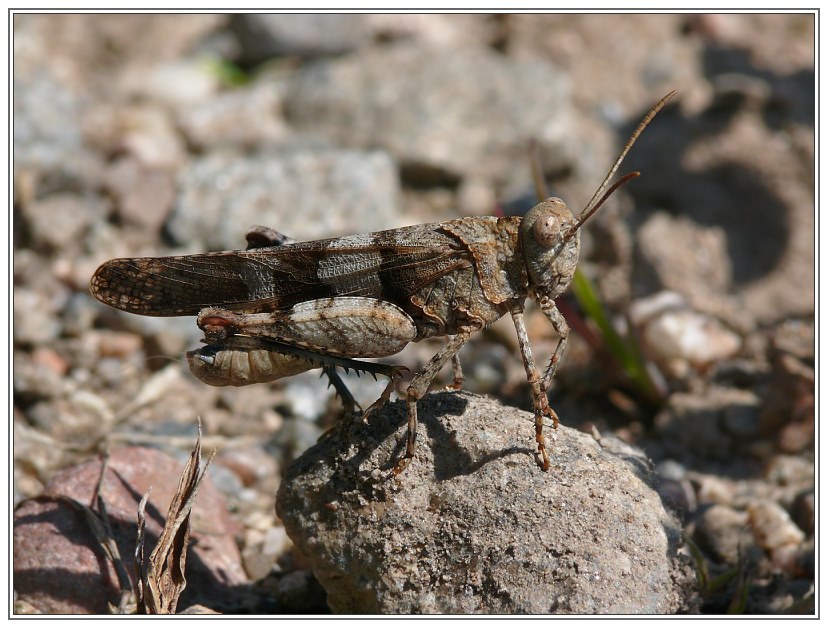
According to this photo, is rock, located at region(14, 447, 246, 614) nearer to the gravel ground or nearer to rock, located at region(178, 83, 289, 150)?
the gravel ground

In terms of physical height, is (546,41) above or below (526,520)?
above

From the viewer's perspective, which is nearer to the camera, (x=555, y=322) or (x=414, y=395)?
(x=414, y=395)

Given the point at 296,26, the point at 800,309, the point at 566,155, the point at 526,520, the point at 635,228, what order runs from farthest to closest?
the point at 296,26 → the point at 566,155 → the point at 635,228 → the point at 800,309 → the point at 526,520

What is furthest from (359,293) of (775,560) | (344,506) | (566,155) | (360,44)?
(360,44)

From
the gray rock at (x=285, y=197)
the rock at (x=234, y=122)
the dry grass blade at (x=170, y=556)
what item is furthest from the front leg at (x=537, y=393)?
the rock at (x=234, y=122)

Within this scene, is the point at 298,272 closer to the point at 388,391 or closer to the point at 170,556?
the point at 388,391

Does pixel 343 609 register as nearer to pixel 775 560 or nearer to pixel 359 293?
pixel 359 293

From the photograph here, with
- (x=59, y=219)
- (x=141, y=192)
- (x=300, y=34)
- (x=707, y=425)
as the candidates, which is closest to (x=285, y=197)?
(x=141, y=192)

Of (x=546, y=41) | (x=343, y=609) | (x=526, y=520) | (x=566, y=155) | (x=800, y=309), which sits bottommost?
(x=343, y=609)
